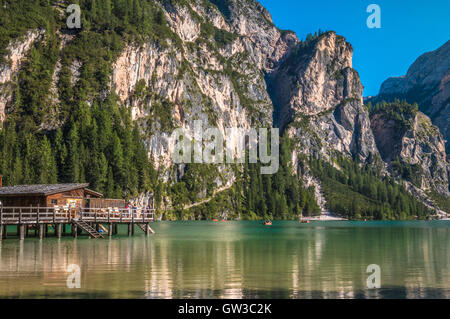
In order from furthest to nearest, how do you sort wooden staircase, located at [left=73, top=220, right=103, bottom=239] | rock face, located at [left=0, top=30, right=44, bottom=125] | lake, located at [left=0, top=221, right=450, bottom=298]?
Answer: rock face, located at [left=0, top=30, right=44, bottom=125] → wooden staircase, located at [left=73, top=220, right=103, bottom=239] → lake, located at [left=0, top=221, right=450, bottom=298]

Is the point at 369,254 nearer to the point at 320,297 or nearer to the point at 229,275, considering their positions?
the point at 229,275

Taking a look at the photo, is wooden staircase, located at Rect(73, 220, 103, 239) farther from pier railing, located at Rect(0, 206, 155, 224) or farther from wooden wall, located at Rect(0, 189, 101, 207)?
wooden wall, located at Rect(0, 189, 101, 207)

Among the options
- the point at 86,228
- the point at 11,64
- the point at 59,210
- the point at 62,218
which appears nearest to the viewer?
the point at 62,218

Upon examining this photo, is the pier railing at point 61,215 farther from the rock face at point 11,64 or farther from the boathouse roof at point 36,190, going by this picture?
the rock face at point 11,64

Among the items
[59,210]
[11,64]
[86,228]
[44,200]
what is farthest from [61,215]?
[11,64]

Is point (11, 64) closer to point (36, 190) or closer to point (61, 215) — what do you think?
point (36, 190)

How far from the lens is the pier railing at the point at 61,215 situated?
58.2 metres

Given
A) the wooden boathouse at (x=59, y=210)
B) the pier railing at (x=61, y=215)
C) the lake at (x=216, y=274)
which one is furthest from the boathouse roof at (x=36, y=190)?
the lake at (x=216, y=274)

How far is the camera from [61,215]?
210ft

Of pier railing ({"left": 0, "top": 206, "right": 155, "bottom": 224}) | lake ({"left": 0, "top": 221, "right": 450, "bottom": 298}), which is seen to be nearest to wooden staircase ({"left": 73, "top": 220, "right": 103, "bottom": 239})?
pier railing ({"left": 0, "top": 206, "right": 155, "bottom": 224})

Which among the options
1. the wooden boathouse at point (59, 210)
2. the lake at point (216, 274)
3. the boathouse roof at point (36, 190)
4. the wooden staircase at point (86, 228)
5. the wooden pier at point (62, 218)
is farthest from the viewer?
the boathouse roof at point (36, 190)

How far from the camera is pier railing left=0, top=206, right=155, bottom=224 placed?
58.2 meters
